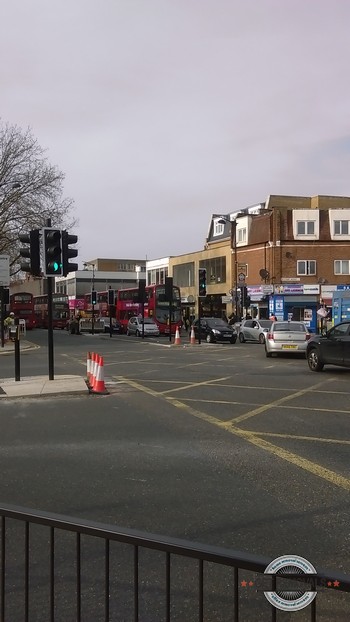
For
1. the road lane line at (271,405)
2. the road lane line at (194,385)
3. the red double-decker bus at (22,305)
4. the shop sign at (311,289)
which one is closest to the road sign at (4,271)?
the road lane line at (194,385)

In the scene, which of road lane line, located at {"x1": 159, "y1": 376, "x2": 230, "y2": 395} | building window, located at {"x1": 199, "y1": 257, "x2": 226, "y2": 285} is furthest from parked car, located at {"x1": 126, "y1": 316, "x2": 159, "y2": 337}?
road lane line, located at {"x1": 159, "y1": 376, "x2": 230, "y2": 395}

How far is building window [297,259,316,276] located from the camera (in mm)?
49969

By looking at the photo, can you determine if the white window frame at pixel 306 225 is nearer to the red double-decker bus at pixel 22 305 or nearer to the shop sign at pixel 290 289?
the shop sign at pixel 290 289

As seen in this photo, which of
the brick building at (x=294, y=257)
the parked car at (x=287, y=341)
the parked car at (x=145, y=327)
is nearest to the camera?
the parked car at (x=287, y=341)

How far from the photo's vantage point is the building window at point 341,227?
1988 inches

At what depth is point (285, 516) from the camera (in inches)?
182

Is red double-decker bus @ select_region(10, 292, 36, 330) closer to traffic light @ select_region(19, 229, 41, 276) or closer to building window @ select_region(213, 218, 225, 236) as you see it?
building window @ select_region(213, 218, 225, 236)

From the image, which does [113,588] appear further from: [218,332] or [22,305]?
[22,305]

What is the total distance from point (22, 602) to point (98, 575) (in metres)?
0.52

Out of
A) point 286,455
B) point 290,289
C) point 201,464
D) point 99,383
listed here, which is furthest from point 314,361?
point 290,289

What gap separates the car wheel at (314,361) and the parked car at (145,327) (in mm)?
26372

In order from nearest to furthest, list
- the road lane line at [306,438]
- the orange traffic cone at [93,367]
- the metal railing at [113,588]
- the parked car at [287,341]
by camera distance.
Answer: the metal railing at [113,588] < the road lane line at [306,438] < the orange traffic cone at [93,367] < the parked car at [287,341]

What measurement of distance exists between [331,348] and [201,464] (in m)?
10.2

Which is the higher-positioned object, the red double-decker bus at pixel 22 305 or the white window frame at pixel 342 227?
the white window frame at pixel 342 227
